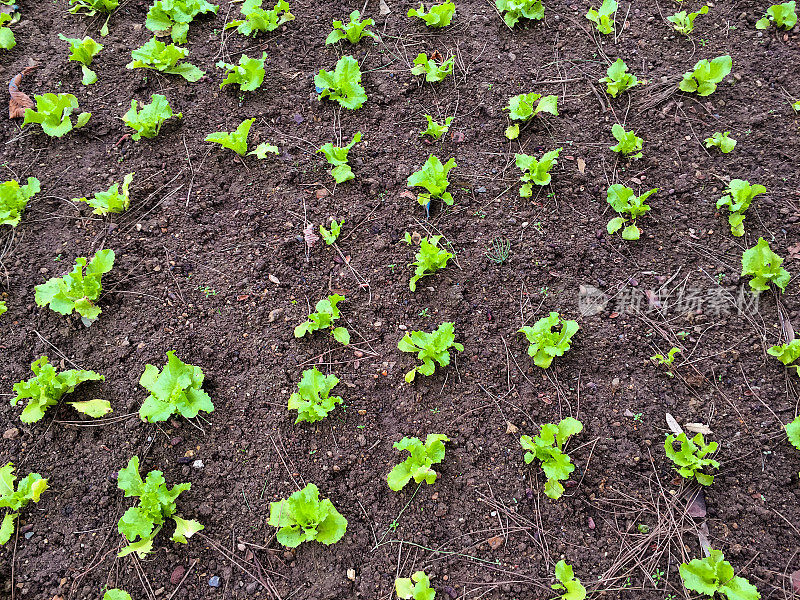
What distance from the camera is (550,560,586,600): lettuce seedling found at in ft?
7.42

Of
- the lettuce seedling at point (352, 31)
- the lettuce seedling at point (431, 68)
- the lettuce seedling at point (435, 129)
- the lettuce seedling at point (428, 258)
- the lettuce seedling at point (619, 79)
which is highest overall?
the lettuce seedling at point (352, 31)

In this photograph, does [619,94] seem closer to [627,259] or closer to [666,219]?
[666,219]

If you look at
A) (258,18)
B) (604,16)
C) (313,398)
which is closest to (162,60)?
(258,18)

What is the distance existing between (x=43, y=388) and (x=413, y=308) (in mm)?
1910

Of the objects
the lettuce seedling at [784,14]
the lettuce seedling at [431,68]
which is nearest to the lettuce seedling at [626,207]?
the lettuce seedling at [431,68]

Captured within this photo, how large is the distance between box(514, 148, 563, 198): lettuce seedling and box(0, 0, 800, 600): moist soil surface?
80mm

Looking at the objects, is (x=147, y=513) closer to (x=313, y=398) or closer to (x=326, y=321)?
(x=313, y=398)

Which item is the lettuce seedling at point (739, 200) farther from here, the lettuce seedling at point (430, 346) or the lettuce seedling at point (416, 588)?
the lettuce seedling at point (416, 588)

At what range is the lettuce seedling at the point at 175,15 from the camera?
4.05 m

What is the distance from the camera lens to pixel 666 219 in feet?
10.7

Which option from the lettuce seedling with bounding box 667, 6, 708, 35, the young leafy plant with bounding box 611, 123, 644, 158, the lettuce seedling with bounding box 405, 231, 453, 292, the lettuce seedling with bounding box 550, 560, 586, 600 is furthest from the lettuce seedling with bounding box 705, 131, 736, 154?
the lettuce seedling with bounding box 550, 560, 586, 600

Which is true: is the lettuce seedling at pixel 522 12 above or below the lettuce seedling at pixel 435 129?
above

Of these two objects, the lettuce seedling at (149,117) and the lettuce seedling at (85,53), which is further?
the lettuce seedling at (85,53)

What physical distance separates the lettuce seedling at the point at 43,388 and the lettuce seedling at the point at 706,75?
4031 millimetres
